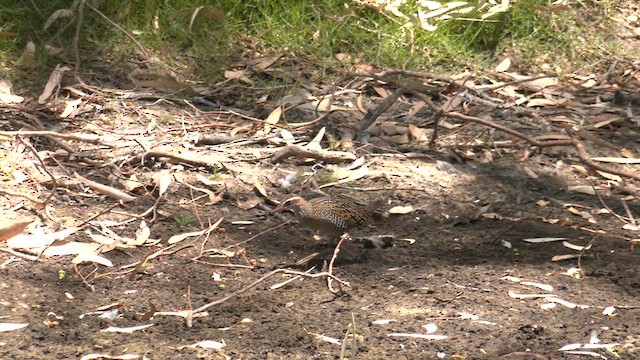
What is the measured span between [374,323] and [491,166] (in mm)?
1758

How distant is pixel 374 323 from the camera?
334 cm

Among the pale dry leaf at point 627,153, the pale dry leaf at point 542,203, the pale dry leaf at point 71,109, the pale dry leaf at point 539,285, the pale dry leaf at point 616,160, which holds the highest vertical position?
the pale dry leaf at point 539,285

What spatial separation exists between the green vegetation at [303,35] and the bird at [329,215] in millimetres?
1858

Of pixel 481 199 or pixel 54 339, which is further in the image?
pixel 481 199

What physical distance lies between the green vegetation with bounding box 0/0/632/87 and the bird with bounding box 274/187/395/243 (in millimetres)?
1858

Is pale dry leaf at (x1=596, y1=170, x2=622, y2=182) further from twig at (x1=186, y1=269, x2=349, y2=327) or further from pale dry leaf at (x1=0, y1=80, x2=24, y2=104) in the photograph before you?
pale dry leaf at (x1=0, y1=80, x2=24, y2=104)

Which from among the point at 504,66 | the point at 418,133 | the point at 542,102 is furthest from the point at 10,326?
the point at 504,66

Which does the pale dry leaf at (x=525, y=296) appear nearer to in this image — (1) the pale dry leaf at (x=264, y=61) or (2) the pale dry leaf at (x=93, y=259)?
(2) the pale dry leaf at (x=93, y=259)

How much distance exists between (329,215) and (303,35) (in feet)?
7.73

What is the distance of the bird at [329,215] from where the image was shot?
3902mm

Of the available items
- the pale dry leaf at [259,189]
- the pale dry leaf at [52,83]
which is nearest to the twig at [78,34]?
the pale dry leaf at [52,83]

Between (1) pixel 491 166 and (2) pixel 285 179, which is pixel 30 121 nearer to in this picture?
(2) pixel 285 179

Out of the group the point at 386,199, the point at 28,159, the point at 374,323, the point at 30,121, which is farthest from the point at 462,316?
the point at 30,121

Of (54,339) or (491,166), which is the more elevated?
(54,339)
